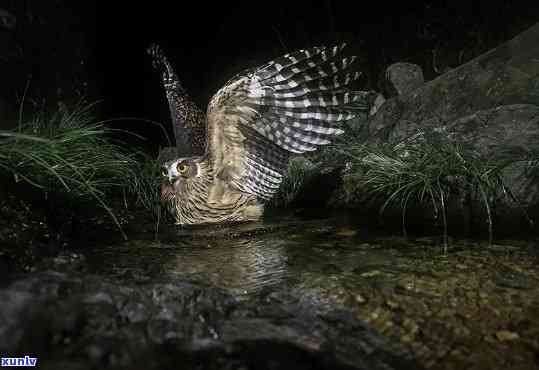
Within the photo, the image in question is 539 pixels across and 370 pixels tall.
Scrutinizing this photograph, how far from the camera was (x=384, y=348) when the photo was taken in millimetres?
1355

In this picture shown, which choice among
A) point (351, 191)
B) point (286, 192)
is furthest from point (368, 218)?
point (286, 192)

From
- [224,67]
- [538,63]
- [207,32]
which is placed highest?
[207,32]

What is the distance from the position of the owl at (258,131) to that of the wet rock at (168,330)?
2308 mm

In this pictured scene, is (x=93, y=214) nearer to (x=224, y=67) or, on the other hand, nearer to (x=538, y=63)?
(x=538, y=63)

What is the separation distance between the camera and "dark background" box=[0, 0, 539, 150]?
15.0ft

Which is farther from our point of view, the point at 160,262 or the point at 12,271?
the point at 160,262

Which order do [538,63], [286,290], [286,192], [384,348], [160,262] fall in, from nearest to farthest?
[384,348] < [286,290] < [160,262] < [538,63] < [286,192]

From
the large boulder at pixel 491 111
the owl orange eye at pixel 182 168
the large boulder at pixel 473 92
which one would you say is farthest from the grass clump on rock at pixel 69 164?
the large boulder at pixel 473 92

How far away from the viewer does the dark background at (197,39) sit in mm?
4578

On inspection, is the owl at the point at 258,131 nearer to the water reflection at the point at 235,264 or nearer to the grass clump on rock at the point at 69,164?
the grass clump on rock at the point at 69,164

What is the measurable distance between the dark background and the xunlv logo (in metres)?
3.55

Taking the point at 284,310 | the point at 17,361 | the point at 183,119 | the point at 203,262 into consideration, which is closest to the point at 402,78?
the point at 183,119

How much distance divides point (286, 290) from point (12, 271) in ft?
3.76

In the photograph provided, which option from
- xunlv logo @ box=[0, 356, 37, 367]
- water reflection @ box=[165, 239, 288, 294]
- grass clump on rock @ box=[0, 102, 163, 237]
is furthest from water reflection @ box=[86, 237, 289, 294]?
xunlv logo @ box=[0, 356, 37, 367]
